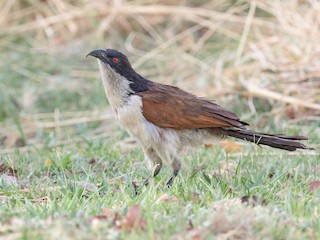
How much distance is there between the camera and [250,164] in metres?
4.46

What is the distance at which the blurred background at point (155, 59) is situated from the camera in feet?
21.0

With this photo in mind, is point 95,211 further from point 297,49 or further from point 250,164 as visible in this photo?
point 297,49

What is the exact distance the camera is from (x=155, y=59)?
27.1ft

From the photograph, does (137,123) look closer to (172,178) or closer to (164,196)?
(172,178)

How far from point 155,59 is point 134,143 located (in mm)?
2847

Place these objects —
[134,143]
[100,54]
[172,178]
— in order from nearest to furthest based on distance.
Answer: [172,178], [100,54], [134,143]

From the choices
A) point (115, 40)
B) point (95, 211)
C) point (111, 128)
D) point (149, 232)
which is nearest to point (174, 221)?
point (149, 232)

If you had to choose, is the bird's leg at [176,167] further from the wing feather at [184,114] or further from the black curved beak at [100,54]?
the black curved beak at [100,54]

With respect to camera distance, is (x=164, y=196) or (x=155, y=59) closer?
(x=164, y=196)

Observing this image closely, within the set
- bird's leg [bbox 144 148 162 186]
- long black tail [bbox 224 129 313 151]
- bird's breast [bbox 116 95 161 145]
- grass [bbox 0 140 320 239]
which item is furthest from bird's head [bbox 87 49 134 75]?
long black tail [bbox 224 129 313 151]

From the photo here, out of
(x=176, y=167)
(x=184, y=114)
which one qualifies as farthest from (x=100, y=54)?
(x=176, y=167)

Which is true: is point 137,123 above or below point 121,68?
below

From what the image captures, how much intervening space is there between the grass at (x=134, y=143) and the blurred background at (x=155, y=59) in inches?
0.6

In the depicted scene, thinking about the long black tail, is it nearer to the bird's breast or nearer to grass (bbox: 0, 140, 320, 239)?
grass (bbox: 0, 140, 320, 239)
